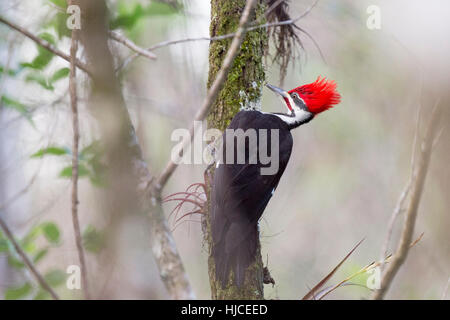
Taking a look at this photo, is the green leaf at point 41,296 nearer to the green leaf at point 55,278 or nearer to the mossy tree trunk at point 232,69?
the green leaf at point 55,278

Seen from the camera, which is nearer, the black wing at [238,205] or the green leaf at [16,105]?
the green leaf at [16,105]

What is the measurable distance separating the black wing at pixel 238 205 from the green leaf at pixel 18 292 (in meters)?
0.92

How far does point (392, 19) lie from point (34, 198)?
2916 millimetres

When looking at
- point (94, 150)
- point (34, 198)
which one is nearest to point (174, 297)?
point (94, 150)

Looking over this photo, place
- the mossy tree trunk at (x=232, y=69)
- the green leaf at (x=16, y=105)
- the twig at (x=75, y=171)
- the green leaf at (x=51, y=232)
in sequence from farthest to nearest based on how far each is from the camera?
the mossy tree trunk at (x=232, y=69) → the green leaf at (x=16, y=105) → the green leaf at (x=51, y=232) → the twig at (x=75, y=171)

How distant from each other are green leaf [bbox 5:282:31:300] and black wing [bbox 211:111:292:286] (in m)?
0.92

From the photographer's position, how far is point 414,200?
1.50 metres

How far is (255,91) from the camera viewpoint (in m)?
2.76

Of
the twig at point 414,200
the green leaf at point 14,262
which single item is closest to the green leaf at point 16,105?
the green leaf at point 14,262

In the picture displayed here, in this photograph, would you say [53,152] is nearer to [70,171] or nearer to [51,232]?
[70,171]

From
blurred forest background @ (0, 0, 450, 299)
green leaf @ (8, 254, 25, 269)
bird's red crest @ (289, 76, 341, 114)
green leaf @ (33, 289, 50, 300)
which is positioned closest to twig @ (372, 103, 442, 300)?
blurred forest background @ (0, 0, 450, 299)

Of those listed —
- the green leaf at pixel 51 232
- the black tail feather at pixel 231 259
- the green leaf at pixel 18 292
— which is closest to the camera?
the green leaf at pixel 18 292

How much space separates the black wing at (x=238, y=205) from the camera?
2373mm

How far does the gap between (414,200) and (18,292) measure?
5.46 ft
